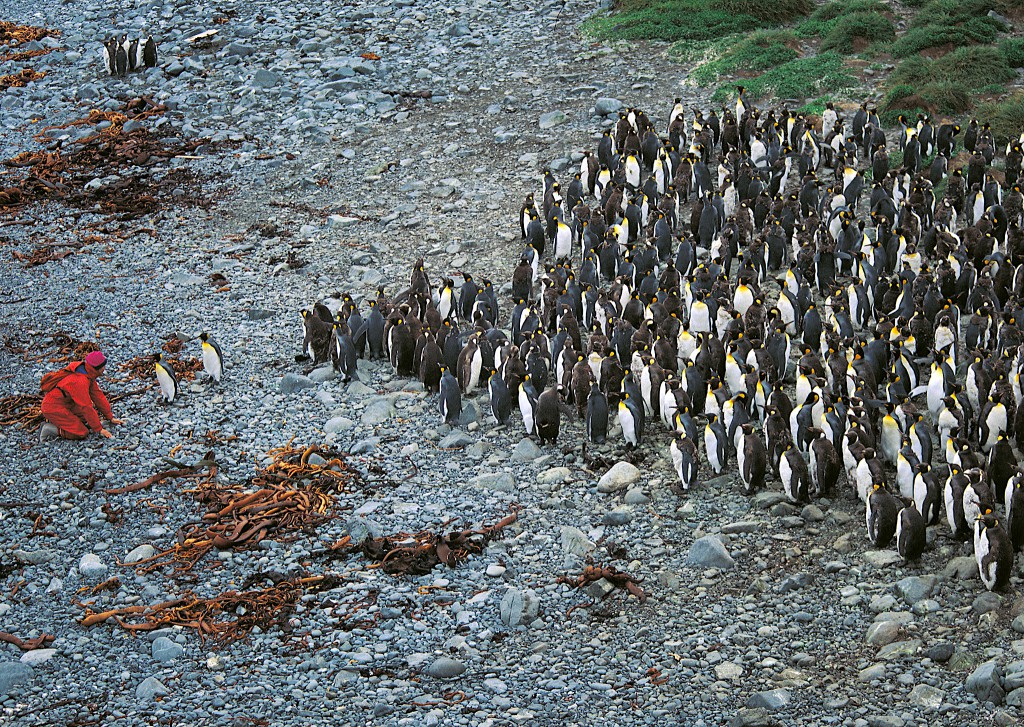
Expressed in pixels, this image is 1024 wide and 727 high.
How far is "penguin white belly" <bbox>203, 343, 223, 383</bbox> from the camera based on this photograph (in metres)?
12.2

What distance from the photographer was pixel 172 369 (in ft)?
39.9

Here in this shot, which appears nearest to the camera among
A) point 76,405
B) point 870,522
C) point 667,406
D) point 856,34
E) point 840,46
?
point 870,522

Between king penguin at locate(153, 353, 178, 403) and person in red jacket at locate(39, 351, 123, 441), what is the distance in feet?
2.02

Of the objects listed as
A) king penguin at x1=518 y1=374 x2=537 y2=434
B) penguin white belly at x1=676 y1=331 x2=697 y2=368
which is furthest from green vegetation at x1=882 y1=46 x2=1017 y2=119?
king penguin at x1=518 y1=374 x2=537 y2=434

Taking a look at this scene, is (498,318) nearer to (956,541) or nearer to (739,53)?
(956,541)

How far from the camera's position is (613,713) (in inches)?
297

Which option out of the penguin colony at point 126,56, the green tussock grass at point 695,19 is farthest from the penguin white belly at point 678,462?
the penguin colony at point 126,56

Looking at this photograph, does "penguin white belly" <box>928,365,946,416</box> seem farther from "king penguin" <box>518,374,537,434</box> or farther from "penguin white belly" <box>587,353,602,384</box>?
"king penguin" <box>518,374,537,434</box>

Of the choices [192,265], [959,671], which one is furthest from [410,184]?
[959,671]

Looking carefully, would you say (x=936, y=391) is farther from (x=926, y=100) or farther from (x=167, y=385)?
(x=926, y=100)

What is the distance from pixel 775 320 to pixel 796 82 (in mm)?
8130

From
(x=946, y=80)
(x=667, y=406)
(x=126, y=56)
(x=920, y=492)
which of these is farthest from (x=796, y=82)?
(x=126, y=56)

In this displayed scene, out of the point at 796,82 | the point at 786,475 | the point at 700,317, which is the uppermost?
the point at 796,82

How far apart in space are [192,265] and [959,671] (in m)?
10.9
